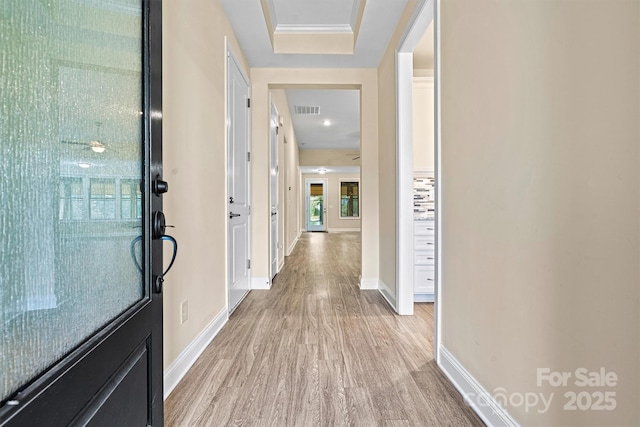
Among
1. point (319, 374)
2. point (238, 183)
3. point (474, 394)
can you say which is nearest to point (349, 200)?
point (238, 183)

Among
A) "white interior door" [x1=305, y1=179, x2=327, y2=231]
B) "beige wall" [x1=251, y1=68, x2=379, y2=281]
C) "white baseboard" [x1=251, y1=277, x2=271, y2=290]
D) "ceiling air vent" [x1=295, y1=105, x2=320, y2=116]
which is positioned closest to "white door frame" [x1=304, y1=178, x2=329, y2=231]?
"white interior door" [x1=305, y1=179, x2=327, y2=231]

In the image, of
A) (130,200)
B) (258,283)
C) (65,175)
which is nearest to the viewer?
(65,175)

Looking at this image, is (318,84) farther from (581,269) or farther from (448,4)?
(581,269)

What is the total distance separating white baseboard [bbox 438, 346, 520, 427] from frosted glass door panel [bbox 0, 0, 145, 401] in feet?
4.56

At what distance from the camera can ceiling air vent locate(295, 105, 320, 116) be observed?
595 cm

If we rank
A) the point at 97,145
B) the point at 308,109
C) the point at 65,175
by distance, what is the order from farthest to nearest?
the point at 308,109
the point at 97,145
the point at 65,175

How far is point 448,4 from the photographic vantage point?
1710 millimetres

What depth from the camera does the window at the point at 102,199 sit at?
79 cm

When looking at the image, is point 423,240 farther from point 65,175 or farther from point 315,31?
point 65,175

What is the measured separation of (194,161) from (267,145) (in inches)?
69.9

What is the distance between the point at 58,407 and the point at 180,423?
910 millimetres

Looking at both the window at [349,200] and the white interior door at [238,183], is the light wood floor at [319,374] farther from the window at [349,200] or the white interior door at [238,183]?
the window at [349,200]

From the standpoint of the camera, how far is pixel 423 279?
3010 millimetres

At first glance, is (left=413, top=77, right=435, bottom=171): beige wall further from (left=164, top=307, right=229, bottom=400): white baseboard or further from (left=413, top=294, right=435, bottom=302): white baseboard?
(left=164, top=307, right=229, bottom=400): white baseboard
